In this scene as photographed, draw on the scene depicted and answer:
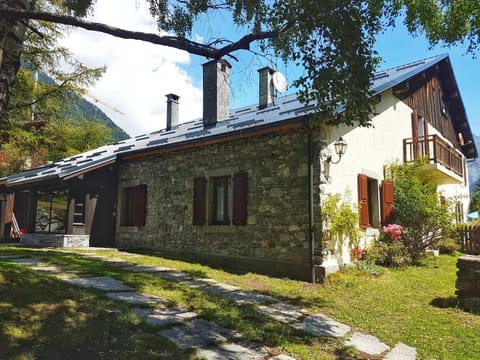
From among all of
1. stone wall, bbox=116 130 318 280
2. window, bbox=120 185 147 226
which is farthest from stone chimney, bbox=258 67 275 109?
window, bbox=120 185 147 226

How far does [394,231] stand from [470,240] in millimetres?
4788

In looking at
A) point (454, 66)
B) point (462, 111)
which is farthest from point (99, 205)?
point (462, 111)

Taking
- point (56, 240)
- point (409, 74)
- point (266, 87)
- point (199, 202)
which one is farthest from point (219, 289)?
point (409, 74)

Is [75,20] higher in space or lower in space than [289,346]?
higher

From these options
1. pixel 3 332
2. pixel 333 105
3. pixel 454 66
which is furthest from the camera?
pixel 454 66

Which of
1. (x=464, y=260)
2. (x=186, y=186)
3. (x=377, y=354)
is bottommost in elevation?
(x=377, y=354)

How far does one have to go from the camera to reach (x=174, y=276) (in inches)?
271

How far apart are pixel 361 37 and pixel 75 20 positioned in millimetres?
3304

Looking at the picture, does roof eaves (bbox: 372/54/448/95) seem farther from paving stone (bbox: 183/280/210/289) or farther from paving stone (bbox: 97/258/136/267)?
paving stone (bbox: 97/258/136/267)

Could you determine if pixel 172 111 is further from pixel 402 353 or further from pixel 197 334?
pixel 402 353

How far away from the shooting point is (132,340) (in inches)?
131

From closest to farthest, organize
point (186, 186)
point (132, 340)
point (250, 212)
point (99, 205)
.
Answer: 1. point (132, 340)
2. point (250, 212)
3. point (186, 186)
4. point (99, 205)

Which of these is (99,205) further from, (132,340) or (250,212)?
(132,340)

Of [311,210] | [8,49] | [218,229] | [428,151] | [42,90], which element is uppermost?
[42,90]
